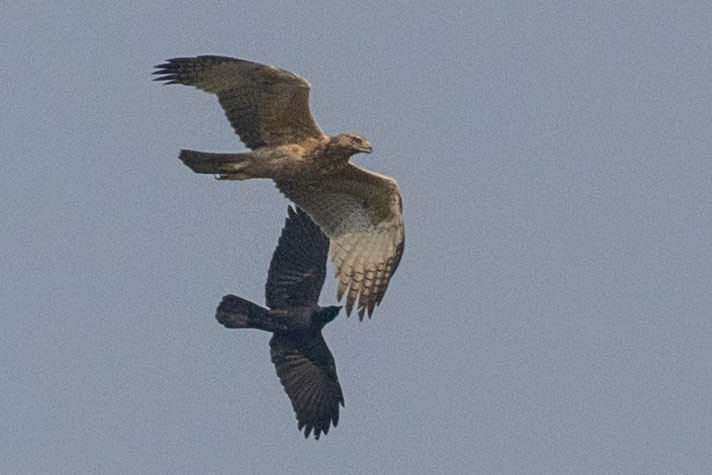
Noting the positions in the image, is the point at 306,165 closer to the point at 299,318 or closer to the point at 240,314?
the point at 299,318

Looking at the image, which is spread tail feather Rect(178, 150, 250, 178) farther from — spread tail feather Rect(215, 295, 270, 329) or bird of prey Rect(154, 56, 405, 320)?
spread tail feather Rect(215, 295, 270, 329)

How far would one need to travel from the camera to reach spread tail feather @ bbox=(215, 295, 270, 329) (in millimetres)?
18922

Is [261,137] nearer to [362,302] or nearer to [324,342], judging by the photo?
[362,302]

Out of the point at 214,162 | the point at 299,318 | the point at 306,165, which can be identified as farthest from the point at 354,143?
the point at 299,318

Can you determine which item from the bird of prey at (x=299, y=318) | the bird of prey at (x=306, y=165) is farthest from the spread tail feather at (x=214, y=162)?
the bird of prey at (x=299, y=318)

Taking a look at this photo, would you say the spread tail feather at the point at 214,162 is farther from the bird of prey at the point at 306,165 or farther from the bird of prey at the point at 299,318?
the bird of prey at the point at 299,318

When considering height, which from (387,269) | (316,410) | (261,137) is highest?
(261,137)

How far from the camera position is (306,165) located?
16.6 metres

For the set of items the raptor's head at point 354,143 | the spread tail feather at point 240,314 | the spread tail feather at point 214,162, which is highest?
the raptor's head at point 354,143

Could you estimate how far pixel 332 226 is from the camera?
1744cm

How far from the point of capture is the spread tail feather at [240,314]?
18.9 metres

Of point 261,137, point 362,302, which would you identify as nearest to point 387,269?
point 362,302

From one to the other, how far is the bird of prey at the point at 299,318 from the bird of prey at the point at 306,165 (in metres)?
1.58

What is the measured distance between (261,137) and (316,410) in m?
3.83
